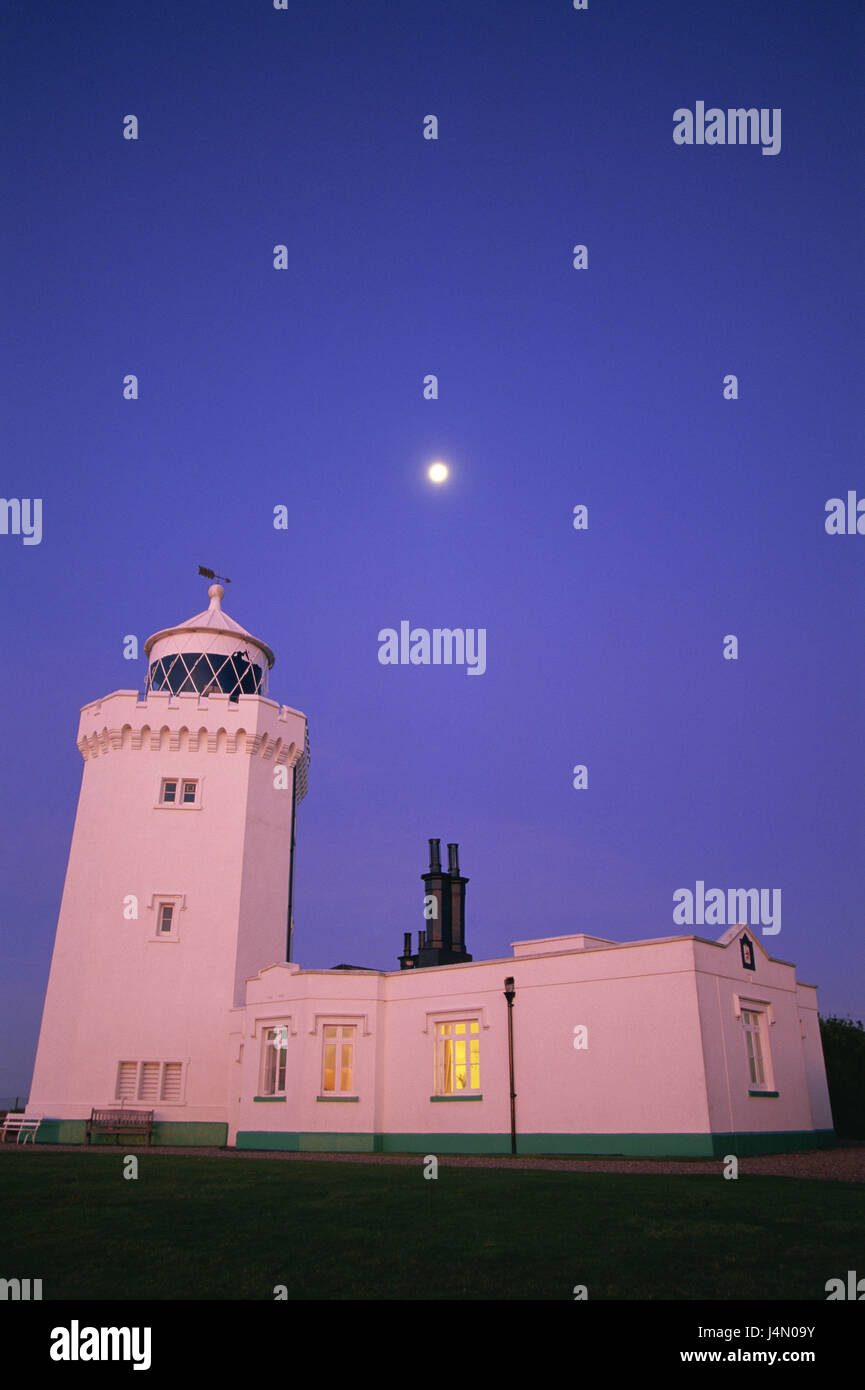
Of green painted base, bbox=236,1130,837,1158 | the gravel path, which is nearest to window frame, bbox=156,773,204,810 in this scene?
green painted base, bbox=236,1130,837,1158

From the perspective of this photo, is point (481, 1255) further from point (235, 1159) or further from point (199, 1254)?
point (235, 1159)

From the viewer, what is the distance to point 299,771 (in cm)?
3494

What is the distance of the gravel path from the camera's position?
15078mm

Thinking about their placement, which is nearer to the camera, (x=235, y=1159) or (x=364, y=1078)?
(x=235, y=1159)

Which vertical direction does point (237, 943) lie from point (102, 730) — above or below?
below

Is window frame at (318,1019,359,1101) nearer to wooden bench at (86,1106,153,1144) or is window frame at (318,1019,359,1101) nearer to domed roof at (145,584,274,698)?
wooden bench at (86,1106,153,1144)

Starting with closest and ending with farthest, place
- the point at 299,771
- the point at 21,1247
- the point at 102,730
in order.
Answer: the point at 21,1247 → the point at 102,730 → the point at 299,771

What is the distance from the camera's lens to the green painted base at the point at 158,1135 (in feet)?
86.1

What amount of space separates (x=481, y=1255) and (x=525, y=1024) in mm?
14203

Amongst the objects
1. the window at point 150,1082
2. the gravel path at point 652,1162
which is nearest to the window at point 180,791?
the window at point 150,1082

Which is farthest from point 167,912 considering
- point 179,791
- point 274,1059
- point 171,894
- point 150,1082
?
point 274,1059

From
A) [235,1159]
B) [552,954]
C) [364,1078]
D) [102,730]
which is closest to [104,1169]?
[235,1159]

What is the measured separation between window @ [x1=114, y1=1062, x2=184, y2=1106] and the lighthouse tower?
3 centimetres
